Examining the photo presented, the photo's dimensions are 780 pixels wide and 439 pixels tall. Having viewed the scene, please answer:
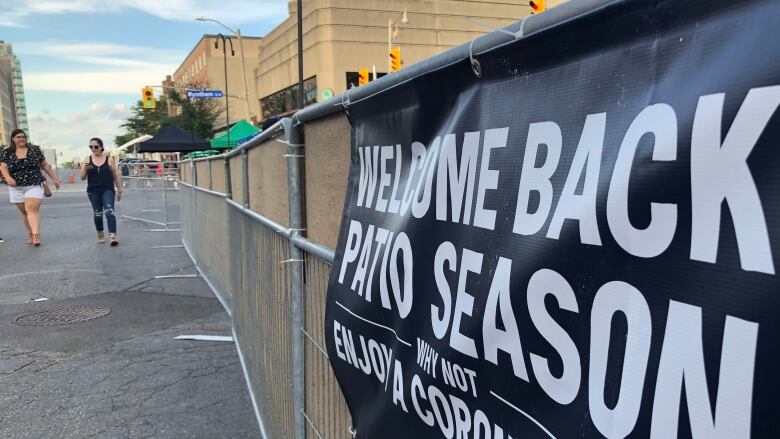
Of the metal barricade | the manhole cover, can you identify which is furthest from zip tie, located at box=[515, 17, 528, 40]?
the metal barricade

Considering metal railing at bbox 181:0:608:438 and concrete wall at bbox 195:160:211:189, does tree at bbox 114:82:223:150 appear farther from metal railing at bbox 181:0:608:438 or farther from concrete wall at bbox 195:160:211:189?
→ metal railing at bbox 181:0:608:438

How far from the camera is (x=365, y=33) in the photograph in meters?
39.1

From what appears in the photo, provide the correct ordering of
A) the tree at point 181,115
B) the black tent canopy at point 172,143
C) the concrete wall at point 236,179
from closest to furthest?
the concrete wall at point 236,179, the black tent canopy at point 172,143, the tree at point 181,115

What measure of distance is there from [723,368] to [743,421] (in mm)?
63

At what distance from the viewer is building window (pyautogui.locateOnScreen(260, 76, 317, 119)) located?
3995 cm

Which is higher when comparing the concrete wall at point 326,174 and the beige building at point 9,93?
the beige building at point 9,93

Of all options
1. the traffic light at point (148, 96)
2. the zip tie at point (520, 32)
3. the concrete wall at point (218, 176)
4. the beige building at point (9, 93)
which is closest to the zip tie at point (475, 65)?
the zip tie at point (520, 32)

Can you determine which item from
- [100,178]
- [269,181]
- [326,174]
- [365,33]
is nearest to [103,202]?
[100,178]

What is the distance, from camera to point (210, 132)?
4900cm

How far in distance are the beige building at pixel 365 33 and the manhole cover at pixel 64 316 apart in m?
31.8

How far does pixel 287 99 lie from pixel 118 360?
142ft

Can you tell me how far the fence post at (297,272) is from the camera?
2461 millimetres

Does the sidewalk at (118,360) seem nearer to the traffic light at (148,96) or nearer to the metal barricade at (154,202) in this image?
the metal barricade at (154,202)

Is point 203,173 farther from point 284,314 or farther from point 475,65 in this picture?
point 475,65
